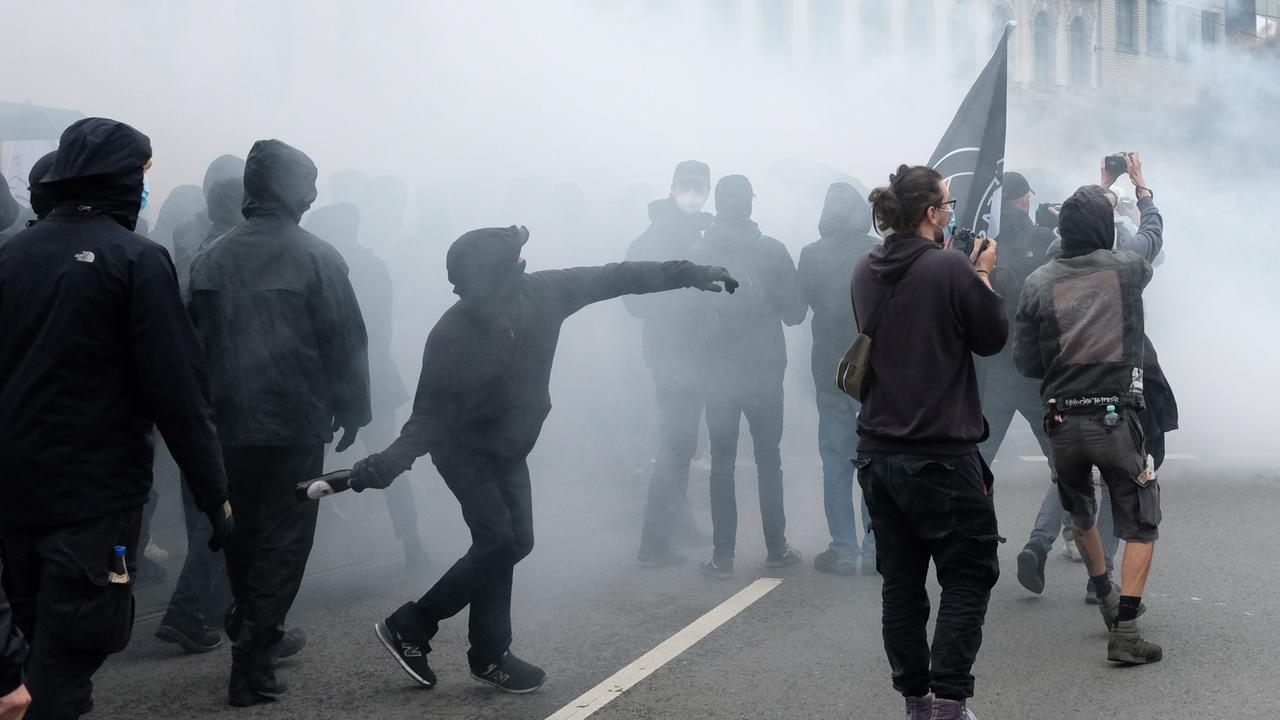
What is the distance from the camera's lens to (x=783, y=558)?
619 centimetres

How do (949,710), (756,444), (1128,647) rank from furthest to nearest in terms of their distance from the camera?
1. (756,444)
2. (1128,647)
3. (949,710)

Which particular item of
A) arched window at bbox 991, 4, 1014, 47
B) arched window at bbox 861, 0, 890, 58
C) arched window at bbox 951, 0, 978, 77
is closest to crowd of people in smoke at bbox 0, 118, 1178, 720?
arched window at bbox 861, 0, 890, 58

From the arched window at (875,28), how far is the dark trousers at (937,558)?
8757 millimetres

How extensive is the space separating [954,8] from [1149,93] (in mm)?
5257

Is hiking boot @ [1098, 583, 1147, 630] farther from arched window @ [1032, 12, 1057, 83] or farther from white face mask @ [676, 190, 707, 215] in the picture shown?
arched window @ [1032, 12, 1057, 83]

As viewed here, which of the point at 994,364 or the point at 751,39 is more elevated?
the point at 751,39

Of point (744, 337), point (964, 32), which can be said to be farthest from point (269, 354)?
point (964, 32)

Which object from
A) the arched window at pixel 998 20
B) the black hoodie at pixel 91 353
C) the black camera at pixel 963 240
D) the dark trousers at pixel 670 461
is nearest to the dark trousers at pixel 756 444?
the dark trousers at pixel 670 461

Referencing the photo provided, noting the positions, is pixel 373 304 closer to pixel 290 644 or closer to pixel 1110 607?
pixel 290 644

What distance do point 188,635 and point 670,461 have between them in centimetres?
252

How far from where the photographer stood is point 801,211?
10.3m

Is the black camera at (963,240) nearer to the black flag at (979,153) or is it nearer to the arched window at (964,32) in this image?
the black flag at (979,153)

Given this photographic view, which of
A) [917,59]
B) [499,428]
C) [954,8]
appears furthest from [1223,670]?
[954,8]

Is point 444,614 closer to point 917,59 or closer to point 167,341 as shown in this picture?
point 167,341
